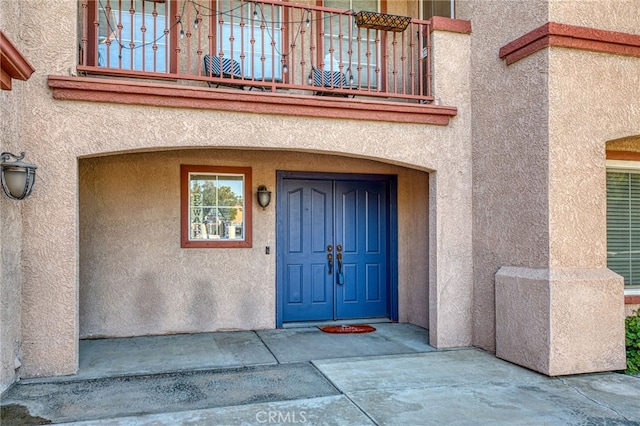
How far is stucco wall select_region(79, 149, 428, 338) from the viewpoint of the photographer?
6.92 m

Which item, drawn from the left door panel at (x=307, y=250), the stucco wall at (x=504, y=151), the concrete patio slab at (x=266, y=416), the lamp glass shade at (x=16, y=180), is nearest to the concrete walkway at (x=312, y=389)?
the concrete patio slab at (x=266, y=416)

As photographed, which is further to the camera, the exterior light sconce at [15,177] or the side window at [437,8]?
the side window at [437,8]

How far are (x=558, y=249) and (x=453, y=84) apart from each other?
2.52 metres

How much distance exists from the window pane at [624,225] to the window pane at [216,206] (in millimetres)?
5043

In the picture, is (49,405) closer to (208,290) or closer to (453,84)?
(208,290)

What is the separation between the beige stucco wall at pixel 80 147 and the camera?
201 inches

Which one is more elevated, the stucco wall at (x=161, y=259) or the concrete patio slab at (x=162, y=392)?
the stucco wall at (x=161, y=259)


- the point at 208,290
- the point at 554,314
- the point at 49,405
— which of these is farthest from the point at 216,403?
the point at 554,314

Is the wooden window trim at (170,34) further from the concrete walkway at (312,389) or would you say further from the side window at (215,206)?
the concrete walkway at (312,389)

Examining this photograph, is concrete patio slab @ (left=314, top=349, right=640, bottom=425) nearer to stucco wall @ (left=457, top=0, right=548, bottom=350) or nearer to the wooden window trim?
stucco wall @ (left=457, top=0, right=548, bottom=350)

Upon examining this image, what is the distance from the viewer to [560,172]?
538 centimetres

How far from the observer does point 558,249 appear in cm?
534

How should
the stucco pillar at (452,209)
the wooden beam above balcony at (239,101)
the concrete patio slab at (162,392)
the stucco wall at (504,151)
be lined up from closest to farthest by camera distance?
the concrete patio slab at (162,392) < the wooden beam above balcony at (239,101) < the stucco wall at (504,151) < the stucco pillar at (452,209)

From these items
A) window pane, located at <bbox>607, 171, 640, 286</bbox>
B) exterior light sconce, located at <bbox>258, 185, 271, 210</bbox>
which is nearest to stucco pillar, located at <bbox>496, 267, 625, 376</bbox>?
window pane, located at <bbox>607, 171, 640, 286</bbox>
